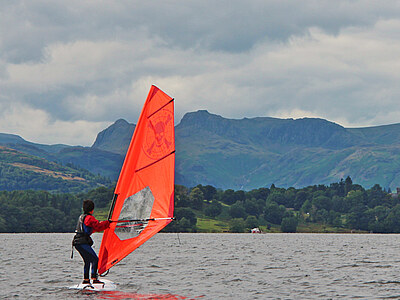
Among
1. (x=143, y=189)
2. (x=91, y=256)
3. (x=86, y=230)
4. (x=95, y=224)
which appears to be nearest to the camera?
(x=95, y=224)

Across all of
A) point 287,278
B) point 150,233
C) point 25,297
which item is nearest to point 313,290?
point 287,278

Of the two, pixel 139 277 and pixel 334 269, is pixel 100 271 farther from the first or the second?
pixel 334 269

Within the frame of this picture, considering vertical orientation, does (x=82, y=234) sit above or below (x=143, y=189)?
below

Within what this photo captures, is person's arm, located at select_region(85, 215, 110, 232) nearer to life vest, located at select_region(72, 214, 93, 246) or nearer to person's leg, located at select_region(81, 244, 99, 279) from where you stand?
life vest, located at select_region(72, 214, 93, 246)

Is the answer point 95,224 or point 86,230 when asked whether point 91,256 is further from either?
point 95,224

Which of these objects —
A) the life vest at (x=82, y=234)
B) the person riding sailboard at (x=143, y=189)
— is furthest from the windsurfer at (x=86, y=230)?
the person riding sailboard at (x=143, y=189)

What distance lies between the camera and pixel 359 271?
5412 cm

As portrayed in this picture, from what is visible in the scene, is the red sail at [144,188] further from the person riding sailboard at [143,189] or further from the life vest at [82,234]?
the life vest at [82,234]

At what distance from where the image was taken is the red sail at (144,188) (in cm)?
3005

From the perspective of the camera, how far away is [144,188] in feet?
101

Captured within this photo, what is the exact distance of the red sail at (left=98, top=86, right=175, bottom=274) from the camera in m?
30.0

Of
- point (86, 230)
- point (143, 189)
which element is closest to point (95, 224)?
point (86, 230)

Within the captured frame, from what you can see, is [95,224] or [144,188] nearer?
[95,224]

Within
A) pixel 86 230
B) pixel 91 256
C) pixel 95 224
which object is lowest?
pixel 91 256
